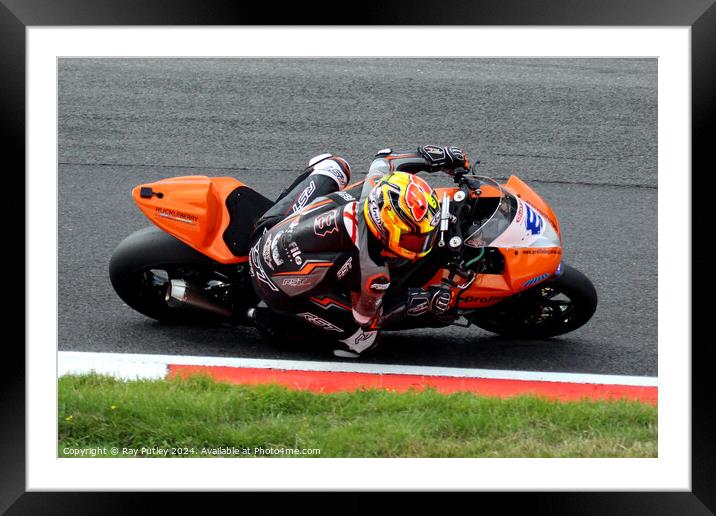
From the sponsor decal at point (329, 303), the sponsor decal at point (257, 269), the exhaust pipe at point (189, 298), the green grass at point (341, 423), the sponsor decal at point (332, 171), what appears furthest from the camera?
the sponsor decal at point (332, 171)

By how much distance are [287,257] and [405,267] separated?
2.52ft

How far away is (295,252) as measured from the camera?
617 cm

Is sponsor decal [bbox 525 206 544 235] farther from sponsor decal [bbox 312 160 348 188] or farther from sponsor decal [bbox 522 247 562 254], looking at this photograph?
sponsor decal [bbox 312 160 348 188]

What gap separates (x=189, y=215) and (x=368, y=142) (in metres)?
2.86

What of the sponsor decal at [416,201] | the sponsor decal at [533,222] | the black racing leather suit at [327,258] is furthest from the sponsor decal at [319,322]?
the sponsor decal at [533,222]

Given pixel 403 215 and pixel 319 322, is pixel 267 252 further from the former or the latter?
pixel 403 215

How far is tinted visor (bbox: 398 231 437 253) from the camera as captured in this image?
5.78 meters

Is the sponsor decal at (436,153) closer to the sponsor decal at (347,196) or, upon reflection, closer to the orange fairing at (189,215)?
the sponsor decal at (347,196)

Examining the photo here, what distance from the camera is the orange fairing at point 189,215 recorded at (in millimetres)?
6488

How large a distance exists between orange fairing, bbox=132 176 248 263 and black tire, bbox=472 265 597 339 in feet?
5.95

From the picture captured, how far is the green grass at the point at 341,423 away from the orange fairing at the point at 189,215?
36.1 inches

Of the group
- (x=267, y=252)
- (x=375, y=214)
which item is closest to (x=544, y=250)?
(x=375, y=214)

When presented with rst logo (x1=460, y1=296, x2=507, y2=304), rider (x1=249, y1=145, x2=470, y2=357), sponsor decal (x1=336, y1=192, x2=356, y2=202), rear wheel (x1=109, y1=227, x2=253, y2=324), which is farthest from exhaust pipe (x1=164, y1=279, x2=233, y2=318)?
rst logo (x1=460, y1=296, x2=507, y2=304)
